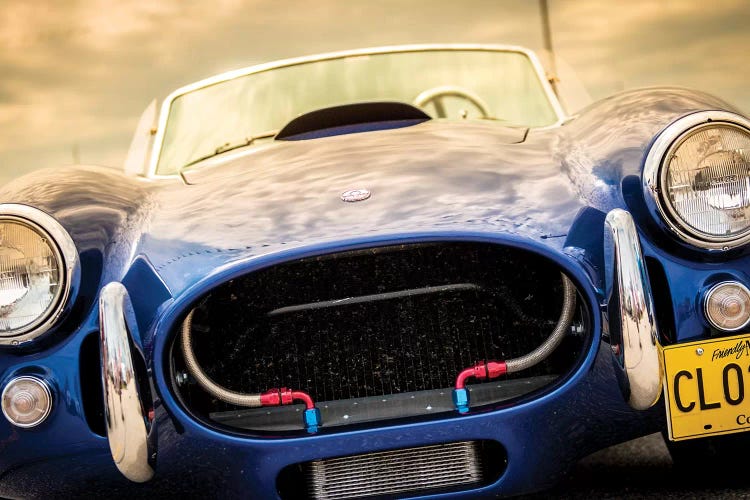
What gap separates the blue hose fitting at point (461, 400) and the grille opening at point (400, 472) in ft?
0.24

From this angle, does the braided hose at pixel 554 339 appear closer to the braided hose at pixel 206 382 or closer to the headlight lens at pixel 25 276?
the braided hose at pixel 206 382

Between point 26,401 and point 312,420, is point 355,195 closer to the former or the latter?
point 312,420

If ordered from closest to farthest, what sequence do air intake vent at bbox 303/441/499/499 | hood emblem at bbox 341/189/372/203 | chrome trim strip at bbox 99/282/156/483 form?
chrome trim strip at bbox 99/282/156/483, air intake vent at bbox 303/441/499/499, hood emblem at bbox 341/189/372/203

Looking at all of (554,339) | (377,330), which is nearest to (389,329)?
(377,330)

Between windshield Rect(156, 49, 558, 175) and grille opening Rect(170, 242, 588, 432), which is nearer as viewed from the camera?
grille opening Rect(170, 242, 588, 432)

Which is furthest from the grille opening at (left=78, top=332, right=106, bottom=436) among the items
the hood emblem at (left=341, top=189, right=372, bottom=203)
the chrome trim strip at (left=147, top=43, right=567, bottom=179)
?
the chrome trim strip at (left=147, top=43, right=567, bottom=179)

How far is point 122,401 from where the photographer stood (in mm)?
1851

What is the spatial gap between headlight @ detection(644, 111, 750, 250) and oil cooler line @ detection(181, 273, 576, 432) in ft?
0.86

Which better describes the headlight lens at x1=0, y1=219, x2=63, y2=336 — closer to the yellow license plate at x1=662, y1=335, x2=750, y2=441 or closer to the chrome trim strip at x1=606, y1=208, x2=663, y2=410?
the chrome trim strip at x1=606, y1=208, x2=663, y2=410

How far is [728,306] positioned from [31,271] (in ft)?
4.46

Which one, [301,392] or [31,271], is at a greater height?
[31,271]

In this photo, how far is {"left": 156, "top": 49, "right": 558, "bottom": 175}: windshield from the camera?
3508 mm

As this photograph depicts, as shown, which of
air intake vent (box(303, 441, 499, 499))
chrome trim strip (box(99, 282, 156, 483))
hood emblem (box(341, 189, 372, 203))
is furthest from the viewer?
hood emblem (box(341, 189, 372, 203))

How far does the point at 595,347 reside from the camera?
6.35ft
